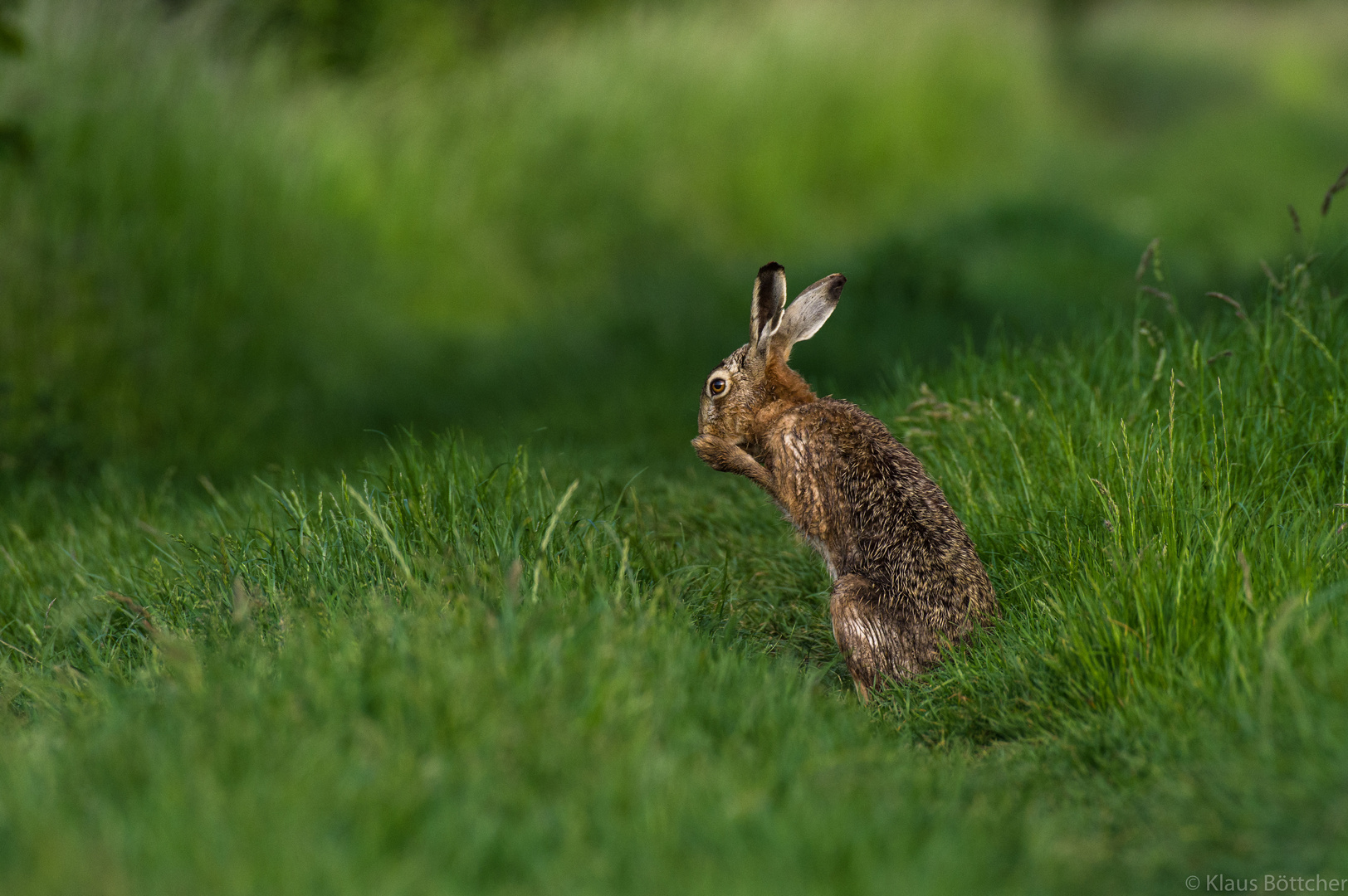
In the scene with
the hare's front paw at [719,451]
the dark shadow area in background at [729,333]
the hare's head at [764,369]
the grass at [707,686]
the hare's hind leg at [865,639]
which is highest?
the hare's head at [764,369]

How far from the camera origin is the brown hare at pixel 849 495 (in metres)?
3.81

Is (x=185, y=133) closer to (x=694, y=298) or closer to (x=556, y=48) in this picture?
(x=694, y=298)

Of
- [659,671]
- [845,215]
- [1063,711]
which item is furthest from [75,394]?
[845,215]

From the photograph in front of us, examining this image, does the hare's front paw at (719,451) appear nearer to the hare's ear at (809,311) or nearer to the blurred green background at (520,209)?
the hare's ear at (809,311)

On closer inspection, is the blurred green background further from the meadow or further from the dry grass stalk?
the dry grass stalk

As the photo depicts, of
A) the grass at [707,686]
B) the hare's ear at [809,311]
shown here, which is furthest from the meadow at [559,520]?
the hare's ear at [809,311]

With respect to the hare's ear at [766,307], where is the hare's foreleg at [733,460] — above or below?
below

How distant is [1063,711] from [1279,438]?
1.58 meters

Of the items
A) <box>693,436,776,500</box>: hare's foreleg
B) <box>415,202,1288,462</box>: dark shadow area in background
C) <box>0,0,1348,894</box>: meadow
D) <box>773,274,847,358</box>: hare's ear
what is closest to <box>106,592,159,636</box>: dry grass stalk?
<box>0,0,1348,894</box>: meadow

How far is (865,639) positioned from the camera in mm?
3803

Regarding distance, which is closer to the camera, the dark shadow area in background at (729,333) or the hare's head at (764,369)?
the hare's head at (764,369)

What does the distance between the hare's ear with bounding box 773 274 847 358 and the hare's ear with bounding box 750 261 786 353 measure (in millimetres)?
35

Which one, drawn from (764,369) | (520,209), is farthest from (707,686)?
(520,209)

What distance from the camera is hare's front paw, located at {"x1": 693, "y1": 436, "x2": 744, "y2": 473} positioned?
4.34 meters
